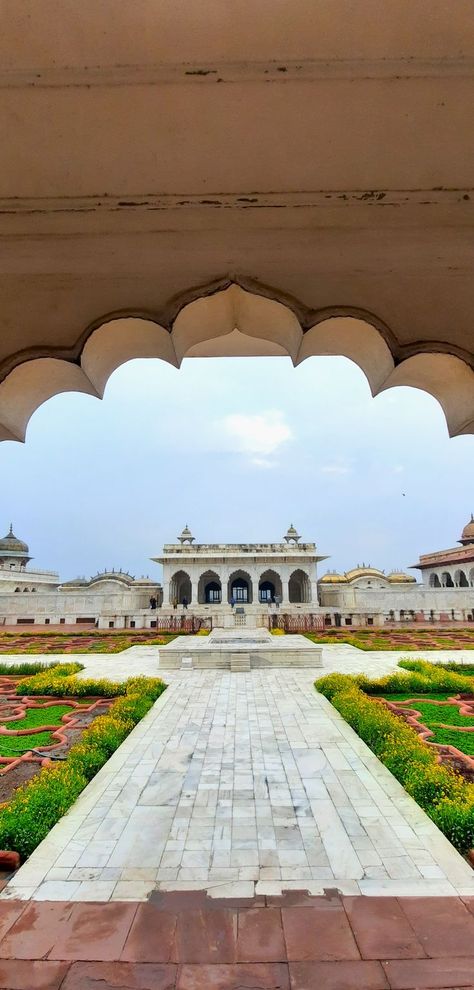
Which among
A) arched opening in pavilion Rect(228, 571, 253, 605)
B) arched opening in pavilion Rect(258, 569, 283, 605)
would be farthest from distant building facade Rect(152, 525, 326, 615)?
arched opening in pavilion Rect(228, 571, 253, 605)

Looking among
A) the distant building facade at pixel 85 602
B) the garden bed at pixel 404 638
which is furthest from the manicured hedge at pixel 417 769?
the distant building facade at pixel 85 602

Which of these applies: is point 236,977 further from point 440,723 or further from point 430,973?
point 440,723

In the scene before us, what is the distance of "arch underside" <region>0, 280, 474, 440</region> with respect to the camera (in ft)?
5.89

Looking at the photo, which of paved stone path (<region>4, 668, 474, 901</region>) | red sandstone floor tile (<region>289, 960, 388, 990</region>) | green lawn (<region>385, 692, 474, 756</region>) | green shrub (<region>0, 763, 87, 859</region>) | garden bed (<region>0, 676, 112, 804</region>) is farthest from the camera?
green lawn (<region>385, 692, 474, 756</region>)

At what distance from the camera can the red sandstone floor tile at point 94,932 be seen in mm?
2279

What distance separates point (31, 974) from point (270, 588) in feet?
119

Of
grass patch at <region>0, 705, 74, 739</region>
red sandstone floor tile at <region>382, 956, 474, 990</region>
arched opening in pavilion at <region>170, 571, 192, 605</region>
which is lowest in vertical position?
red sandstone floor tile at <region>382, 956, 474, 990</region>

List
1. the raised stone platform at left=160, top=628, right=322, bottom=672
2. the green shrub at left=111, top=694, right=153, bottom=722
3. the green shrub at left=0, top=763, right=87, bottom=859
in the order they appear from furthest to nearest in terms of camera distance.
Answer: the raised stone platform at left=160, top=628, right=322, bottom=672, the green shrub at left=111, top=694, right=153, bottom=722, the green shrub at left=0, top=763, right=87, bottom=859

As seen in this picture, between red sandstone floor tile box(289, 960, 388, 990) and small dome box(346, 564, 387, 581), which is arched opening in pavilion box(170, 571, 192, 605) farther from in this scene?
red sandstone floor tile box(289, 960, 388, 990)

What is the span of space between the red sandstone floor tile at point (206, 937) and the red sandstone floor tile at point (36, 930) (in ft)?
2.16

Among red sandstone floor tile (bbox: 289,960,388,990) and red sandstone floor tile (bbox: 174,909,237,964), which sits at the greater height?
red sandstone floor tile (bbox: 174,909,237,964)

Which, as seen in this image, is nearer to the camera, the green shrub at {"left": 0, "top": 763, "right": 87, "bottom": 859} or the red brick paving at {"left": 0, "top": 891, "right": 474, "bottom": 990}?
the red brick paving at {"left": 0, "top": 891, "right": 474, "bottom": 990}

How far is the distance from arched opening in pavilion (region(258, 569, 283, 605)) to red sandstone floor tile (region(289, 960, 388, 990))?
98.6 ft

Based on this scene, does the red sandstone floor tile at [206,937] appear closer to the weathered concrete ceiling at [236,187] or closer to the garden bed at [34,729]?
the garden bed at [34,729]
